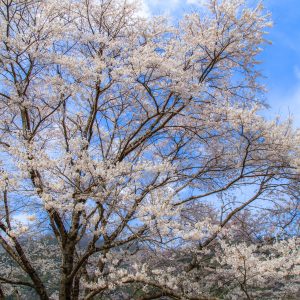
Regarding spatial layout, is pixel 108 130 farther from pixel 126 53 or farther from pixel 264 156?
pixel 264 156

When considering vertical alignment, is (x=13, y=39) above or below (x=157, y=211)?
above

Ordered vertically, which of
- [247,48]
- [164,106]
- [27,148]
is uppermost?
[247,48]

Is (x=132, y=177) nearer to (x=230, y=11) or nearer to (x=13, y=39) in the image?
(x=13, y=39)

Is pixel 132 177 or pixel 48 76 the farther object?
pixel 48 76

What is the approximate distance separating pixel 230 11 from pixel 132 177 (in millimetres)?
3966

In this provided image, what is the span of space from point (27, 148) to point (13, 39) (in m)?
2.16

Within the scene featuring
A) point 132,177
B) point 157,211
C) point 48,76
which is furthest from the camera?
point 48,76

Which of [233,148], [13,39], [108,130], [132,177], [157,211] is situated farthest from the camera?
[108,130]

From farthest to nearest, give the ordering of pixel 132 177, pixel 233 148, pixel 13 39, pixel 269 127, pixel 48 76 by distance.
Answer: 1. pixel 233 148
2. pixel 48 76
3. pixel 269 127
4. pixel 13 39
5. pixel 132 177

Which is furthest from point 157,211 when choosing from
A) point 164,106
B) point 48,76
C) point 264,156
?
point 48,76

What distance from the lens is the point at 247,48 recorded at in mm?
8047

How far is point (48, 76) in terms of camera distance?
25.7 feet

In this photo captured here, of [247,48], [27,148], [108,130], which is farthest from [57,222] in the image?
[247,48]

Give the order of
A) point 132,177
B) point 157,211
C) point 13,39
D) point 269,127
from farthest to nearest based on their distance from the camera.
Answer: point 269,127, point 13,39, point 132,177, point 157,211
